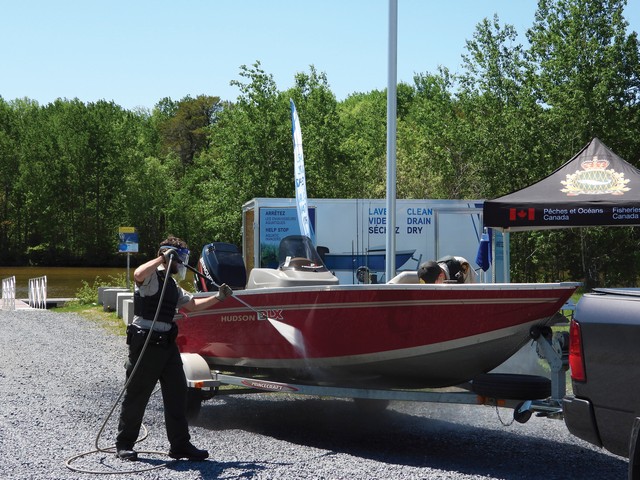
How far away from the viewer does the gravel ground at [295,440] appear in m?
6.89

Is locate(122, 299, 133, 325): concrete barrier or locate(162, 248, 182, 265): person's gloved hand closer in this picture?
locate(162, 248, 182, 265): person's gloved hand

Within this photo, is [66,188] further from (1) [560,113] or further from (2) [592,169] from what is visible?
(2) [592,169]

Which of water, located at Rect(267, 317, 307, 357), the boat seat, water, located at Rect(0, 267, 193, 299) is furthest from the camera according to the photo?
water, located at Rect(0, 267, 193, 299)

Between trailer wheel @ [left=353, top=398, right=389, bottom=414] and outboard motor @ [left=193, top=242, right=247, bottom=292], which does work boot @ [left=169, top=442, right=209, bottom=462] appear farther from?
trailer wheel @ [left=353, top=398, right=389, bottom=414]

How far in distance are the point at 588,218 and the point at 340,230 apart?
24.5 feet

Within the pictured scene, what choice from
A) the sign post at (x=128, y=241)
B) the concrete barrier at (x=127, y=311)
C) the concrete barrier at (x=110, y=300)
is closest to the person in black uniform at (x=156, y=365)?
the concrete barrier at (x=127, y=311)

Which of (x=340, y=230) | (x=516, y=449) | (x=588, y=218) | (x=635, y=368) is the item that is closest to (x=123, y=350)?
(x=340, y=230)

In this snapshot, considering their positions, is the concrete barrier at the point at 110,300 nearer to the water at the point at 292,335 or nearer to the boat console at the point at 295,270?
the boat console at the point at 295,270

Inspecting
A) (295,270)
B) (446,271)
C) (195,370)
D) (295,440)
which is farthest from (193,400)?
(446,271)

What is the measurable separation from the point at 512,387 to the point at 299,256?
2729 mm

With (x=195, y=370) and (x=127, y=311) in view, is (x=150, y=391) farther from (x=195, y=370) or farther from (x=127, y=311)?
(x=127, y=311)

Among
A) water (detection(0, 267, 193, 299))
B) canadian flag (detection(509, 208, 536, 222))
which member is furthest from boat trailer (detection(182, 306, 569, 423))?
water (detection(0, 267, 193, 299))

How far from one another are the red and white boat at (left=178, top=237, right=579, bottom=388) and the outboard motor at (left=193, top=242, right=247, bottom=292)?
79 centimetres

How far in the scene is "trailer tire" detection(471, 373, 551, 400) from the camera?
23.0 ft
